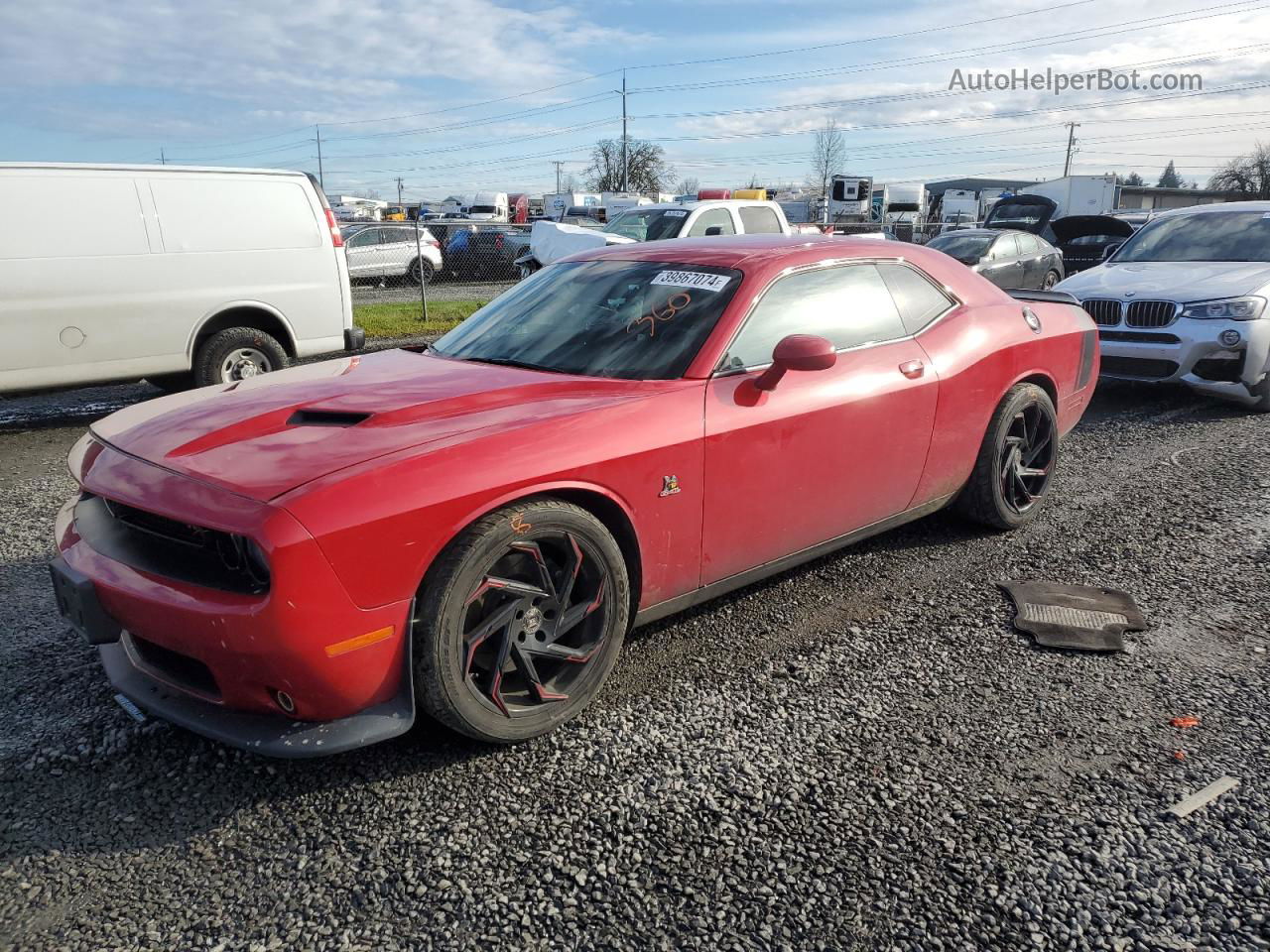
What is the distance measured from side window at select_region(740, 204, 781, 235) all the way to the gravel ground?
9.02 metres

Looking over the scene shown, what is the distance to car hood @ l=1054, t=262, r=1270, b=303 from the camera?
7168mm

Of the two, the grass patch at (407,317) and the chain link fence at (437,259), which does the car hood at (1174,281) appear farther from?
the chain link fence at (437,259)

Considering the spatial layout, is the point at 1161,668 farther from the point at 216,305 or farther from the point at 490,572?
the point at 216,305

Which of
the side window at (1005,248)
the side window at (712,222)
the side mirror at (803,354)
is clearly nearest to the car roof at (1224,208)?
the side window at (712,222)

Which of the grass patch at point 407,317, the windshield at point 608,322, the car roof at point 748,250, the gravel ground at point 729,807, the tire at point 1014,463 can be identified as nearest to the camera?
the gravel ground at point 729,807

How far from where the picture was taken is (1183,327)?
713 centimetres

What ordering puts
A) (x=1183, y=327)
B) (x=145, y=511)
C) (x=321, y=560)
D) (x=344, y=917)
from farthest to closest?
(x=1183, y=327) → (x=145, y=511) → (x=321, y=560) → (x=344, y=917)

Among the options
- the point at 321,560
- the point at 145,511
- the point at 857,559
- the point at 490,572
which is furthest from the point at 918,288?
the point at 145,511

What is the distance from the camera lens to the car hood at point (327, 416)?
8.07 feet

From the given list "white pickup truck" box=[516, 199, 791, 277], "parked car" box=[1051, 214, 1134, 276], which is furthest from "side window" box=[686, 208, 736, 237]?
"parked car" box=[1051, 214, 1134, 276]

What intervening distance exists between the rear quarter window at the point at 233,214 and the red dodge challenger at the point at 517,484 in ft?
14.4

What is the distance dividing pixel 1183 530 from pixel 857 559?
1.77m

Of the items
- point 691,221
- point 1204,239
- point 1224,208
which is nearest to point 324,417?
point 1204,239

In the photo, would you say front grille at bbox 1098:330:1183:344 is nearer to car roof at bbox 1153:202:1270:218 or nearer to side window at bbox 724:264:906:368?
car roof at bbox 1153:202:1270:218
